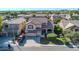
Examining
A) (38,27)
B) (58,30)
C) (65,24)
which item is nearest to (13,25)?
(38,27)

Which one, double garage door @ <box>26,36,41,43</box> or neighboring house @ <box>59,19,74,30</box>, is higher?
neighboring house @ <box>59,19,74,30</box>

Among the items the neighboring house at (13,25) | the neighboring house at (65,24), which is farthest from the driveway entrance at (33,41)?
the neighboring house at (65,24)

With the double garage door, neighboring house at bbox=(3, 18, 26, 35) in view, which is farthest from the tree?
→ neighboring house at bbox=(3, 18, 26, 35)

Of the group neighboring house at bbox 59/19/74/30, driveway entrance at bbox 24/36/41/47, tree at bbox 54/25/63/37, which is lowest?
driveway entrance at bbox 24/36/41/47

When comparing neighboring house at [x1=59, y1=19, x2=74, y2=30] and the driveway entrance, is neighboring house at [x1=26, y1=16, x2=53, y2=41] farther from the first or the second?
neighboring house at [x1=59, y1=19, x2=74, y2=30]

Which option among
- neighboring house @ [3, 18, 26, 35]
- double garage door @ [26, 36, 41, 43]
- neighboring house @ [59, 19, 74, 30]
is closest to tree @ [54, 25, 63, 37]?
neighboring house @ [59, 19, 74, 30]

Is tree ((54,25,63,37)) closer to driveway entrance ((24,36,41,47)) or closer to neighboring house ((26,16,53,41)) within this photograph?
neighboring house ((26,16,53,41))

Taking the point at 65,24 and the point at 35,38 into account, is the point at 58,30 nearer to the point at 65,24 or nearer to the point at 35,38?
the point at 65,24

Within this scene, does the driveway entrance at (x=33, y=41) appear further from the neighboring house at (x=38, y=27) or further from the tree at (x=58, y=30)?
the tree at (x=58, y=30)
